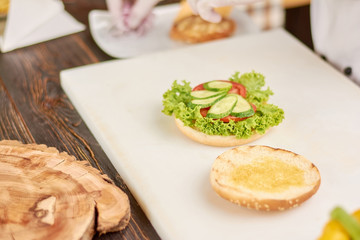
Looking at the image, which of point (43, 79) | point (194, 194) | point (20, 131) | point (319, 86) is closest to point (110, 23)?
point (43, 79)

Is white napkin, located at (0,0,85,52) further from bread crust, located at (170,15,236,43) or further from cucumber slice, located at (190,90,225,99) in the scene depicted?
cucumber slice, located at (190,90,225,99)

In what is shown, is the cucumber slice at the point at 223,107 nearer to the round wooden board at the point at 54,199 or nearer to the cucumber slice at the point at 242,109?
the cucumber slice at the point at 242,109

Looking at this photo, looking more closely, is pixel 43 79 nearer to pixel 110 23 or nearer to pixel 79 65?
pixel 79 65

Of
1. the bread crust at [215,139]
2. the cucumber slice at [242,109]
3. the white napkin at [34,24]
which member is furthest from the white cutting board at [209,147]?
the white napkin at [34,24]

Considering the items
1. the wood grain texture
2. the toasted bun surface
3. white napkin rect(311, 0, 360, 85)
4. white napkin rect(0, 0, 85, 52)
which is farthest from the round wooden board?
white napkin rect(311, 0, 360, 85)

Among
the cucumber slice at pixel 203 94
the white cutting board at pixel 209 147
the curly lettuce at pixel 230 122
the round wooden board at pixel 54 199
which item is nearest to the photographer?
the round wooden board at pixel 54 199
